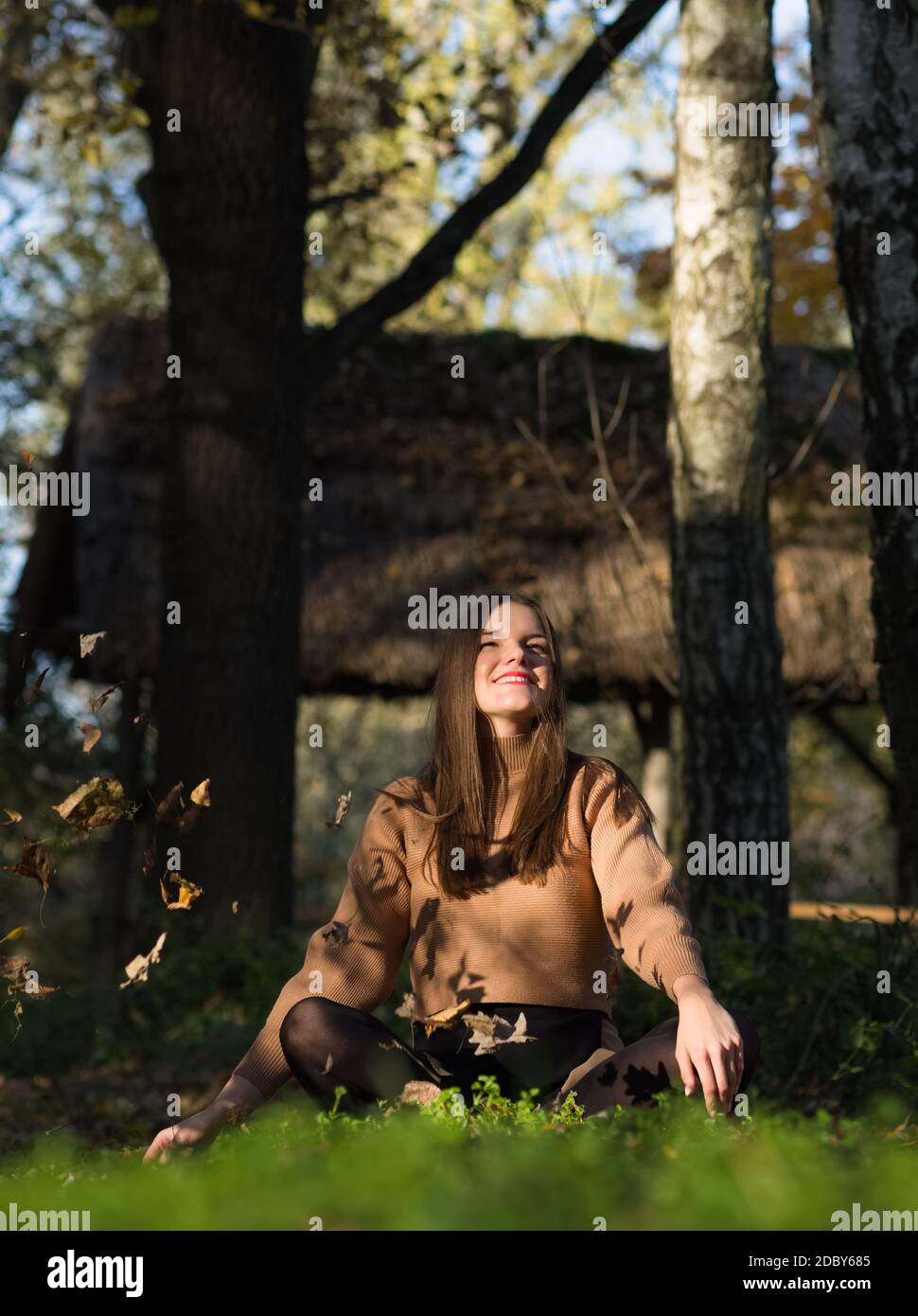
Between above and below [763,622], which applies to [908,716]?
below

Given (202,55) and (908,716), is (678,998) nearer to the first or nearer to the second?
(908,716)

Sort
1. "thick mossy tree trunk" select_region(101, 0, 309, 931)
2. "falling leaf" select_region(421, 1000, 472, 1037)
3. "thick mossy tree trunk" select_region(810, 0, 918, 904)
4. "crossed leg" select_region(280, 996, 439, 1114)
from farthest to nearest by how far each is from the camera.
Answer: "thick mossy tree trunk" select_region(101, 0, 309, 931)
"thick mossy tree trunk" select_region(810, 0, 918, 904)
"falling leaf" select_region(421, 1000, 472, 1037)
"crossed leg" select_region(280, 996, 439, 1114)

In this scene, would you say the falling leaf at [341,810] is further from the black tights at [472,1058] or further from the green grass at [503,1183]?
the green grass at [503,1183]

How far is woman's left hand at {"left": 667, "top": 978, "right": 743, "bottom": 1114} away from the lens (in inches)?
118

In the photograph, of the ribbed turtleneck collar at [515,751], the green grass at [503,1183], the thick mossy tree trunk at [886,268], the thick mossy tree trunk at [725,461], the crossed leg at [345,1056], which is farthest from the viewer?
the thick mossy tree trunk at [725,461]

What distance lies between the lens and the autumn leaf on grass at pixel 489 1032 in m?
3.60

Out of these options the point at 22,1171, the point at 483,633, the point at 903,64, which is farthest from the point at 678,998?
the point at 903,64

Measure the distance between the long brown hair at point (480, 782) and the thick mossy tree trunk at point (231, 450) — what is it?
14.8 feet

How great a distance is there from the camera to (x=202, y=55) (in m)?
8.60

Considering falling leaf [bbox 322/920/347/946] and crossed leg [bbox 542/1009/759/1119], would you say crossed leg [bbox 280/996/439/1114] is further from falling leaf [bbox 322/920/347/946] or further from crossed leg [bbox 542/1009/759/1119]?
crossed leg [bbox 542/1009/759/1119]

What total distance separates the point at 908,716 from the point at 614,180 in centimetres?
2535

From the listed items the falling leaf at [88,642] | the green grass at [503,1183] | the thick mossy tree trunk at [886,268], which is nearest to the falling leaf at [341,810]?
the falling leaf at [88,642]

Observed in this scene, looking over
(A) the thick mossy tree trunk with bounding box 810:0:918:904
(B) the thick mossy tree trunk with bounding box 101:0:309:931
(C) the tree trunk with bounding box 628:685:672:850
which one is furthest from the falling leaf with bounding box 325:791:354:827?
(C) the tree trunk with bounding box 628:685:672:850

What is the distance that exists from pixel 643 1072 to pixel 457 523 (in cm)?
933
